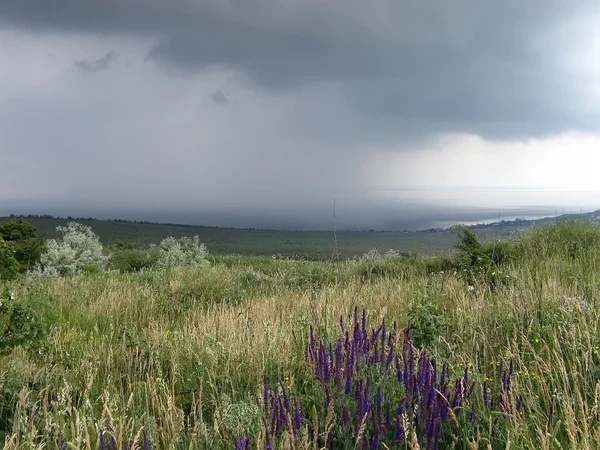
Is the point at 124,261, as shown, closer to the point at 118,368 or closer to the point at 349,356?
the point at 118,368

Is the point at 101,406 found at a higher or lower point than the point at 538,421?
lower

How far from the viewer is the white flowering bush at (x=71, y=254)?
2456cm

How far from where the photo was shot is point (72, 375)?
166 inches

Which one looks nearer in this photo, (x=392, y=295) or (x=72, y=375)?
(x=72, y=375)

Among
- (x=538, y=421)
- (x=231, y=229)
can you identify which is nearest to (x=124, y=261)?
(x=538, y=421)

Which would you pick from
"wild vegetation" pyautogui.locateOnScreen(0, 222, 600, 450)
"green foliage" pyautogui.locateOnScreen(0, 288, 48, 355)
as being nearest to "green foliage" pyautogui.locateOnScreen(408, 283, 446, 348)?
"wild vegetation" pyautogui.locateOnScreen(0, 222, 600, 450)

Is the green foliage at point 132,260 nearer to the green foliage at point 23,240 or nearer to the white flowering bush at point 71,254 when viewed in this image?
Answer: the white flowering bush at point 71,254

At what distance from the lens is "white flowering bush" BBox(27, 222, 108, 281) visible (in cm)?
2456

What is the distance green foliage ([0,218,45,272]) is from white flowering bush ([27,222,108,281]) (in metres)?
0.45

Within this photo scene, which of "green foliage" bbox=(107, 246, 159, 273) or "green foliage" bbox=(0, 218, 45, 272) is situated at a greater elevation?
"green foliage" bbox=(0, 218, 45, 272)

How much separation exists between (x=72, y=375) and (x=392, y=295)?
5604mm

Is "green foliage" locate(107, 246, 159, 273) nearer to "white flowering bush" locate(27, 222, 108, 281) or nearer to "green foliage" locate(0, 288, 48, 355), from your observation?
"white flowering bush" locate(27, 222, 108, 281)

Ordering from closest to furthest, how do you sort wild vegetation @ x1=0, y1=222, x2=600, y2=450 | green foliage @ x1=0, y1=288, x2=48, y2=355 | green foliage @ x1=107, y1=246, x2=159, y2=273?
wild vegetation @ x1=0, y1=222, x2=600, y2=450 → green foliage @ x1=0, y1=288, x2=48, y2=355 → green foliage @ x1=107, y1=246, x2=159, y2=273

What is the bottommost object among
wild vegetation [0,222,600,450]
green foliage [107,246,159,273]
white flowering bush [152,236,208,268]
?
green foliage [107,246,159,273]
